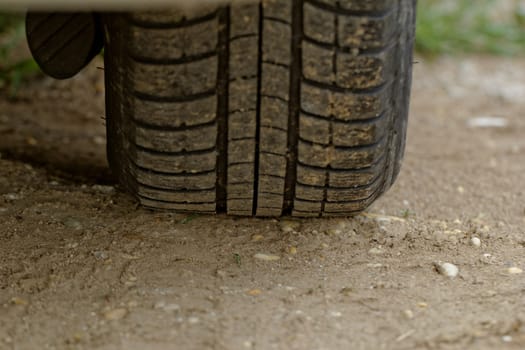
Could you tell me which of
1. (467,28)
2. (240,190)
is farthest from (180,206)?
(467,28)

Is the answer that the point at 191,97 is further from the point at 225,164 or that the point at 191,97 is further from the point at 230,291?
the point at 230,291

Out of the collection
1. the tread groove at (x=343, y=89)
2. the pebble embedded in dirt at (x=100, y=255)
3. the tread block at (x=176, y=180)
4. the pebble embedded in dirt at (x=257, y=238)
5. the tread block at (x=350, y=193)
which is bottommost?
the pebble embedded in dirt at (x=100, y=255)

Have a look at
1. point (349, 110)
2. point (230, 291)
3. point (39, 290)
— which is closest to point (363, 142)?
point (349, 110)

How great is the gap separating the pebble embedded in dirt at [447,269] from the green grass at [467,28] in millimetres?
2572

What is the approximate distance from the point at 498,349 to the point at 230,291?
23.7 inches

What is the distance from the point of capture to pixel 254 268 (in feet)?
6.89

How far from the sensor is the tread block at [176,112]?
197 cm

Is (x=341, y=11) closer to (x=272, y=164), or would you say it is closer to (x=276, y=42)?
(x=276, y=42)

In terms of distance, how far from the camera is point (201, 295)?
1.95m

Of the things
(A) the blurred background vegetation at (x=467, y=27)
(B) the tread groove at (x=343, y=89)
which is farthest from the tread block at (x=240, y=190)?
(A) the blurred background vegetation at (x=467, y=27)

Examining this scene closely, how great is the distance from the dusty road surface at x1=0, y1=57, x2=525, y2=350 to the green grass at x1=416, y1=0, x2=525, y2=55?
1.72 meters

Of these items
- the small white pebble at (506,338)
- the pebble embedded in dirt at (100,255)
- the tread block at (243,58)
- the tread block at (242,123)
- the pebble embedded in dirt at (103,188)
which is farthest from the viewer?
the pebble embedded in dirt at (103,188)

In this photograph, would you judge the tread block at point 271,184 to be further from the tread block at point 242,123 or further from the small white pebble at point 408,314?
the small white pebble at point 408,314

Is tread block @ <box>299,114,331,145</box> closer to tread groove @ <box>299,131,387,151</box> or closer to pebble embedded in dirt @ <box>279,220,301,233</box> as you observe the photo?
tread groove @ <box>299,131,387,151</box>
